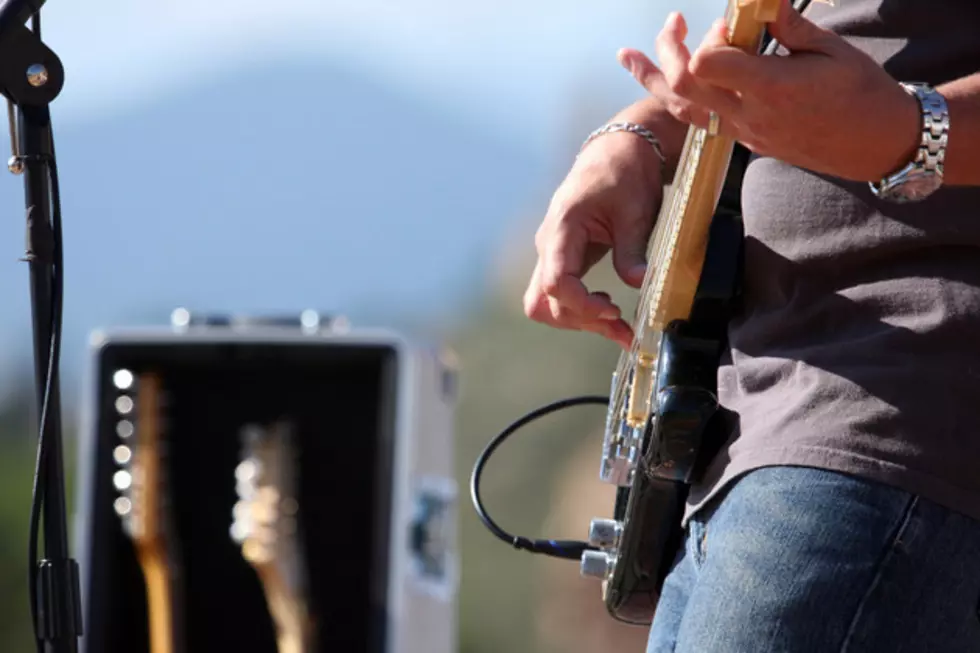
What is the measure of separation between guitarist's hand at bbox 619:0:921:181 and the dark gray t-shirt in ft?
0.24

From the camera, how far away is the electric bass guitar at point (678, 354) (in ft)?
4.59

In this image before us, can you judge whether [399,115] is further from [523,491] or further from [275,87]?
[523,491]

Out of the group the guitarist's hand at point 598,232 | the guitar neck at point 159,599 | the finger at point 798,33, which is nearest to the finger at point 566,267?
the guitarist's hand at point 598,232

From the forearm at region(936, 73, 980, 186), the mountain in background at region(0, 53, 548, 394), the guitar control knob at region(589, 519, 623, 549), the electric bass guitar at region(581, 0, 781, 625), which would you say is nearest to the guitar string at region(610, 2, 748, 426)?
the electric bass guitar at region(581, 0, 781, 625)

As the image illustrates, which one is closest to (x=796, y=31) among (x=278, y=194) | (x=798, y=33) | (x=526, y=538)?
(x=798, y=33)

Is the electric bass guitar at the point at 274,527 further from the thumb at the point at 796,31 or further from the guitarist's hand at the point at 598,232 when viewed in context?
the thumb at the point at 796,31

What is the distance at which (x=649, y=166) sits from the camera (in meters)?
1.60

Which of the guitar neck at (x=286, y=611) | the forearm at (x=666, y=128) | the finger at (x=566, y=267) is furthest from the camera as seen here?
the guitar neck at (x=286, y=611)

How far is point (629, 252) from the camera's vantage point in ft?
5.14

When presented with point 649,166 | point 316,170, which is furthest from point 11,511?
point 316,170

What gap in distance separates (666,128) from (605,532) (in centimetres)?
46

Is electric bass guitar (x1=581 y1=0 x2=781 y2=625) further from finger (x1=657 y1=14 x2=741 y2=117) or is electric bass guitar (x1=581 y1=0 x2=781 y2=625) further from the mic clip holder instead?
the mic clip holder

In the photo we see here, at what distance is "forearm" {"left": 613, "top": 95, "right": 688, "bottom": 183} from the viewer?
5.37 ft

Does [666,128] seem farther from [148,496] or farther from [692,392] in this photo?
[148,496]
